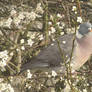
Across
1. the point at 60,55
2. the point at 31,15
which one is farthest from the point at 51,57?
the point at 31,15

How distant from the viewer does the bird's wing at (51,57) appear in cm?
304

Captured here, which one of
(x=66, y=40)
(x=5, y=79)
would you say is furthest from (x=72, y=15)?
(x=5, y=79)

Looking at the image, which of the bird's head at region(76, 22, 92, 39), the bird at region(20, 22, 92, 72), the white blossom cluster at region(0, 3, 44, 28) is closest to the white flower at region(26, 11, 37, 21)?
the white blossom cluster at region(0, 3, 44, 28)

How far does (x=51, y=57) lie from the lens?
3098 millimetres

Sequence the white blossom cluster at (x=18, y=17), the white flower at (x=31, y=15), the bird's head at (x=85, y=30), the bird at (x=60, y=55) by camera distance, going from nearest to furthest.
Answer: the white blossom cluster at (x=18, y=17), the white flower at (x=31, y=15), the bird at (x=60, y=55), the bird's head at (x=85, y=30)

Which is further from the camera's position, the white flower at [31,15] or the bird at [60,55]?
the bird at [60,55]

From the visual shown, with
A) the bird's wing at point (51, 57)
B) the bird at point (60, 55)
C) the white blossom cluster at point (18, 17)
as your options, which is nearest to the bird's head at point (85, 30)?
the bird at point (60, 55)

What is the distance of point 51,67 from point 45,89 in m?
0.48

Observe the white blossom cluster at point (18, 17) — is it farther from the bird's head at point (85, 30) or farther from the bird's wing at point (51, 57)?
the bird's head at point (85, 30)

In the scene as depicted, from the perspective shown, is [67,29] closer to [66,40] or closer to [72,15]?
[72,15]

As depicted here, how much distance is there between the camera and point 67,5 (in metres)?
3.31

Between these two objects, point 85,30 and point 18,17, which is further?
point 85,30

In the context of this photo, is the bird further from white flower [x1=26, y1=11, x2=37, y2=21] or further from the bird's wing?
white flower [x1=26, y1=11, x2=37, y2=21]

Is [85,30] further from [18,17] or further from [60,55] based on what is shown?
[18,17]
